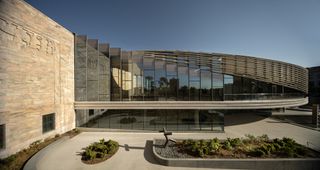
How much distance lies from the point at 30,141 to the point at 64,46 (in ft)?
31.9

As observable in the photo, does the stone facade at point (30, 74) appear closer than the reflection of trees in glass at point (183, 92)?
Yes

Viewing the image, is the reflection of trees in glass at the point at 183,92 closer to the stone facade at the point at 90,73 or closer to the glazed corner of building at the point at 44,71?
the glazed corner of building at the point at 44,71

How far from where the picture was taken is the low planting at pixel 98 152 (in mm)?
10648

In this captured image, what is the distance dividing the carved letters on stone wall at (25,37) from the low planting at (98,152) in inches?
380

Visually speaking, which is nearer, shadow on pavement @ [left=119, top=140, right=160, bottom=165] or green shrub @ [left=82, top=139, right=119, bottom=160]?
green shrub @ [left=82, top=139, right=119, bottom=160]

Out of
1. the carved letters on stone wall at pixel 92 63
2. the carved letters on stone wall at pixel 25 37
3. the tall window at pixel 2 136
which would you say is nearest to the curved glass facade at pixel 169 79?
the carved letters on stone wall at pixel 92 63

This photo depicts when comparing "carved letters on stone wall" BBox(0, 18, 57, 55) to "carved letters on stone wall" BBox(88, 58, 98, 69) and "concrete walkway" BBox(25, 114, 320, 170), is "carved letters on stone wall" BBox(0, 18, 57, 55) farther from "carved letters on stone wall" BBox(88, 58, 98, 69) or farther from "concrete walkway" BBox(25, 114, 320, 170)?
"concrete walkway" BBox(25, 114, 320, 170)

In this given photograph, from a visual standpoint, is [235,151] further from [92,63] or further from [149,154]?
[92,63]

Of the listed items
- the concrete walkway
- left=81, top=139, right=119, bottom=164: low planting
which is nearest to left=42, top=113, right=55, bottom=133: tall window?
the concrete walkway

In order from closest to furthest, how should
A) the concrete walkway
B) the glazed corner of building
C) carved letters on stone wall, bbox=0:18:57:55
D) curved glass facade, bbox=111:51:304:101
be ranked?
the concrete walkway < carved letters on stone wall, bbox=0:18:57:55 < the glazed corner of building < curved glass facade, bbox=111:51:304:101

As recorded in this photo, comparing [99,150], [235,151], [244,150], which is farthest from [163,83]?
[244,150]

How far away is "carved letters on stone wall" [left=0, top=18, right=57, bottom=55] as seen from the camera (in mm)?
10594

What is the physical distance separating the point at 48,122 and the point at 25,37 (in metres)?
7.80

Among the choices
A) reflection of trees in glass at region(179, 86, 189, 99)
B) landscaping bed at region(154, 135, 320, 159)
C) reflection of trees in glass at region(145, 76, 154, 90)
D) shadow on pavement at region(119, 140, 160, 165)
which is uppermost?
reflection of trees in glass at region(145, 76, 154, 90)
